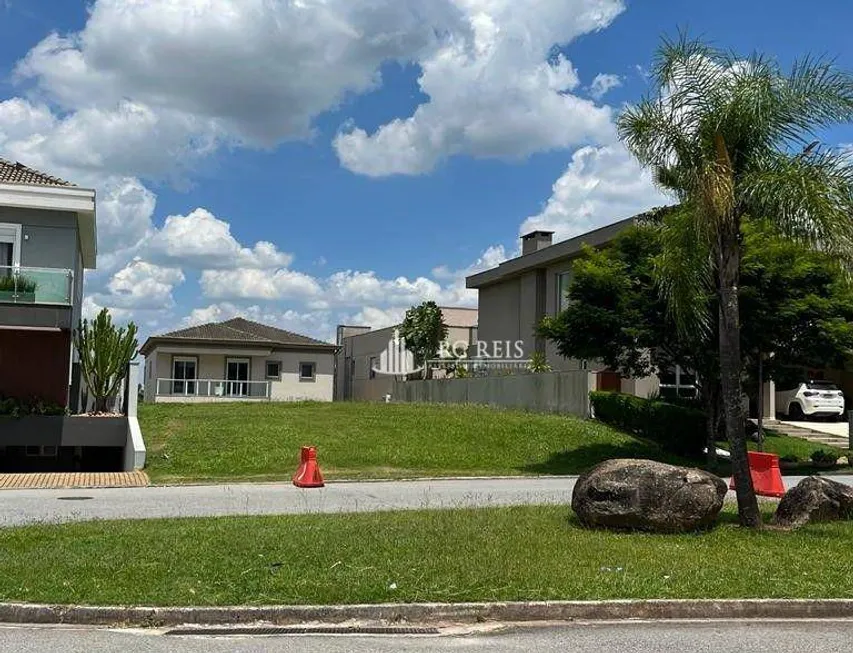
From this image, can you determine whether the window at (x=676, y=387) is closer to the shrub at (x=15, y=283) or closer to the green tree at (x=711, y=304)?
the green tree at (x=711, y=304)

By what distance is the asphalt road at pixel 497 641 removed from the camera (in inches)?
248

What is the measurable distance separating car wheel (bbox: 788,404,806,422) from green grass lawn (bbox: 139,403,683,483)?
11382mm

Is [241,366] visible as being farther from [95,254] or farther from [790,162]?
[790,162]

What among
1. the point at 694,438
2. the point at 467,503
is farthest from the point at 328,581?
the point at 694,438

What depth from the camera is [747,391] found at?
86.7 ft

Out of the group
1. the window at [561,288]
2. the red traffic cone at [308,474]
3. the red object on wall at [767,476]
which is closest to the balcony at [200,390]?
the window at [561,288]

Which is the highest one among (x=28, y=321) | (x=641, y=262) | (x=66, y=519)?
(x=641, y=262)

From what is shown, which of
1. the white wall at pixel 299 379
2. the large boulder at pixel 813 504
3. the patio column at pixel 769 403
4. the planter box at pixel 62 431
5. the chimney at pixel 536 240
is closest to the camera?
the large boulder at pixel 813 504

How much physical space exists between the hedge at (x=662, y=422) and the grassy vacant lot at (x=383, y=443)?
1.79ft

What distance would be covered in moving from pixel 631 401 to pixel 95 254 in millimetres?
18282

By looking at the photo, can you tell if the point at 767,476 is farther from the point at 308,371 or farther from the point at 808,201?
the point at 308,371

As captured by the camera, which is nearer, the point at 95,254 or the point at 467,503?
the point at 467,503

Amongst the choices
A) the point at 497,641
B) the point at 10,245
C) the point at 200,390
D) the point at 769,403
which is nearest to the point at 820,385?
the point at 769,403

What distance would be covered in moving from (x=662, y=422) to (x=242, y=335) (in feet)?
94.8
